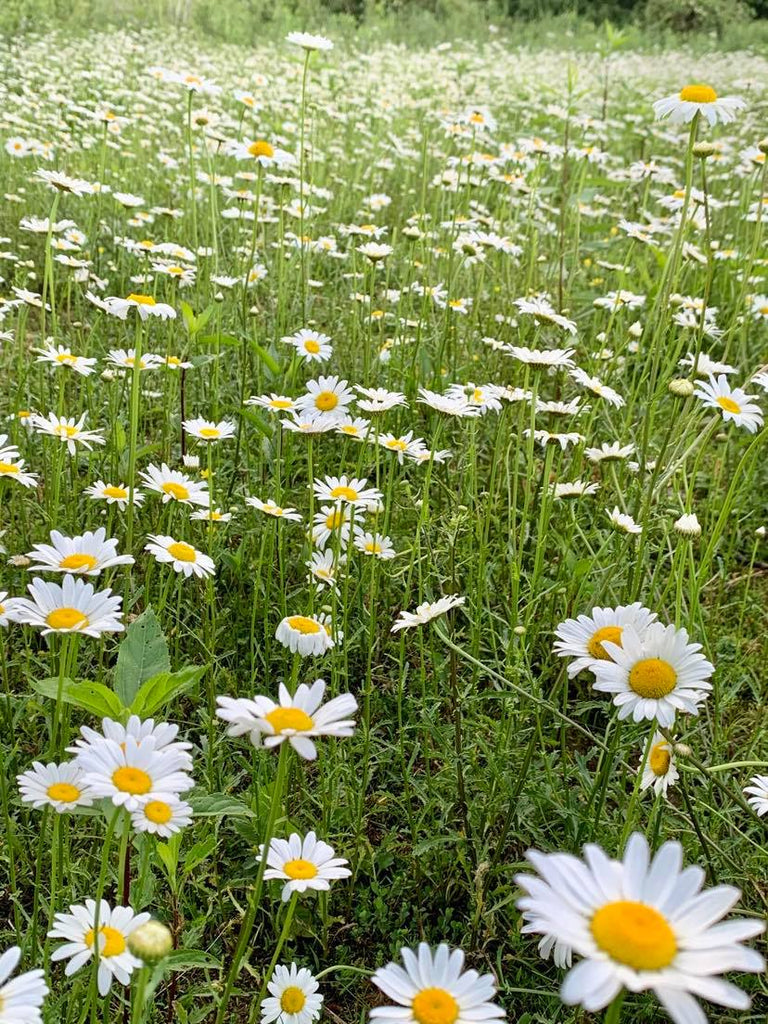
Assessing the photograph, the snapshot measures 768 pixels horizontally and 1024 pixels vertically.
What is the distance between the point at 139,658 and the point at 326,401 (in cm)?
98

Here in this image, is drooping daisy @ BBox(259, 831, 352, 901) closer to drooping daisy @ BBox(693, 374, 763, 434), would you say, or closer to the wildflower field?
the wildflower field

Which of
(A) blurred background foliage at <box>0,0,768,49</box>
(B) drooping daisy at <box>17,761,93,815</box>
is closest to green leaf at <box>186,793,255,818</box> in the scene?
(B) drooping daisy at <box>17,761,93,815</box>

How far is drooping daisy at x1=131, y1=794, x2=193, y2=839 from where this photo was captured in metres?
1.03

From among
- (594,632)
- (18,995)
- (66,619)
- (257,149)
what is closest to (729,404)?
(594,632)

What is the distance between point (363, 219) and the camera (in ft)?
15.1

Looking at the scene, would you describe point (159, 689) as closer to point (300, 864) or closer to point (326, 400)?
point (300, 864)

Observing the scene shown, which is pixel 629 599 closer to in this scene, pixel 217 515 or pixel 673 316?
pixel 217 515

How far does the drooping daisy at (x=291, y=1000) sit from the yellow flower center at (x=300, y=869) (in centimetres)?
13

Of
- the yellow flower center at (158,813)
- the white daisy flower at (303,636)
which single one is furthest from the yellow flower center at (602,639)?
the yellow flower center at (158,813)

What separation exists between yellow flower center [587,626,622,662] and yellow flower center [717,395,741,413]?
0.58 m

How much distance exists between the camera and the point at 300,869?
119cm

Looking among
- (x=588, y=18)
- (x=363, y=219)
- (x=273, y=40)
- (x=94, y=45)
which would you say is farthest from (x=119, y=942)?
(x=588, y=18)

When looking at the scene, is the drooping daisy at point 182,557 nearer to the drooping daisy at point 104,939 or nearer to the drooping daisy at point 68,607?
the drooping daisy at point 68,607

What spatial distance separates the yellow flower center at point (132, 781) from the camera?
0.92m
